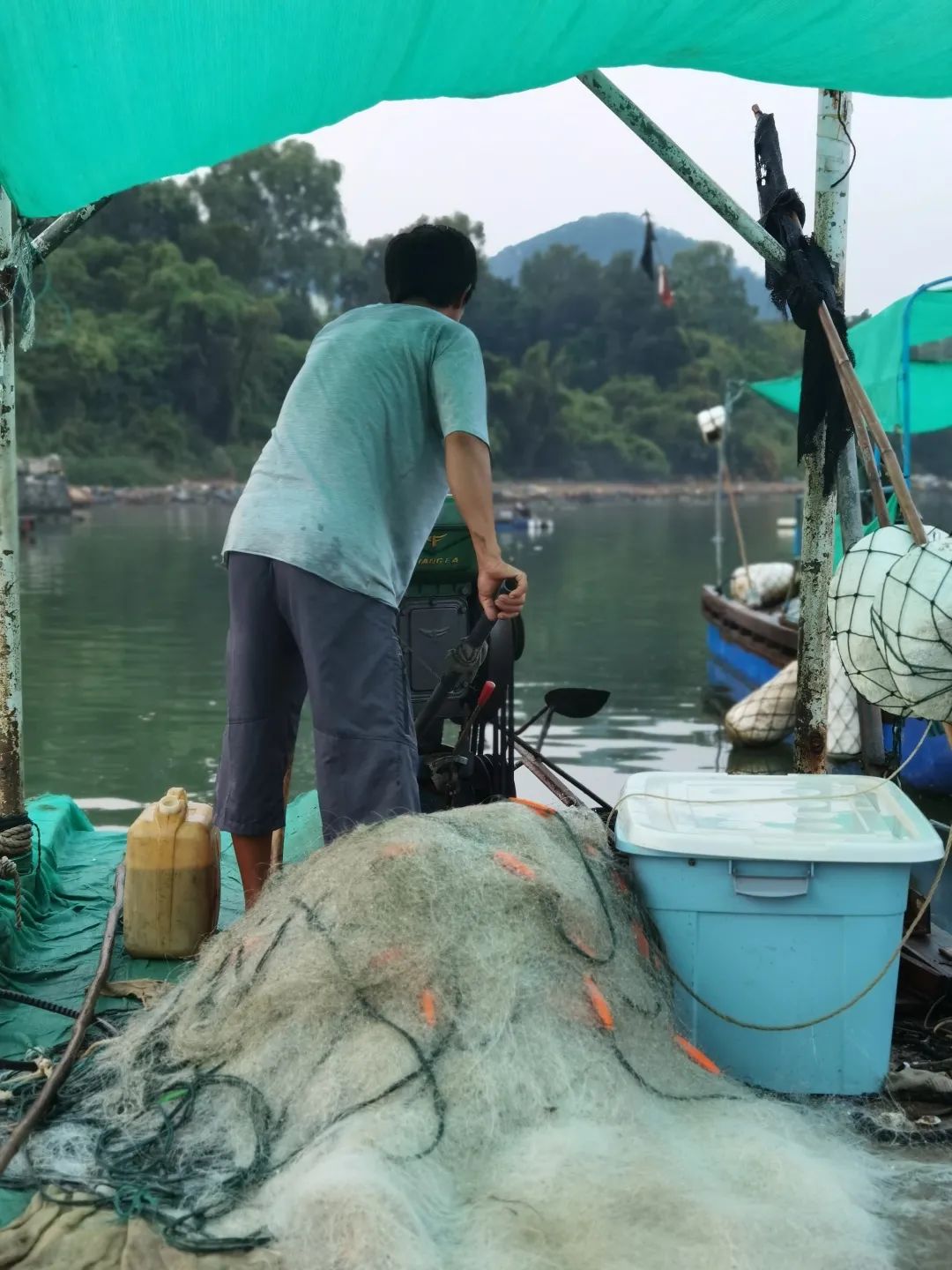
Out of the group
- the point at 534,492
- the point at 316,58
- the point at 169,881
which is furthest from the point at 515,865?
the point at 534,492

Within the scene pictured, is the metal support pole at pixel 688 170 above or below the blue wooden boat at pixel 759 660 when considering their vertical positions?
above

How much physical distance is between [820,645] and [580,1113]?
2054 mm

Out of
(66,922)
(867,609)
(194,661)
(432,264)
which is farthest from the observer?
(194,661)

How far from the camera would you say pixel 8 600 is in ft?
12.4

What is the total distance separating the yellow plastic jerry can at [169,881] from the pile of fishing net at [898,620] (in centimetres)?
164

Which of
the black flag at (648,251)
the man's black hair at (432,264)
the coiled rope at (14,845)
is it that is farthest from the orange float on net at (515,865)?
the black flag at (648,251)

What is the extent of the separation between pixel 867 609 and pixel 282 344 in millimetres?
72705

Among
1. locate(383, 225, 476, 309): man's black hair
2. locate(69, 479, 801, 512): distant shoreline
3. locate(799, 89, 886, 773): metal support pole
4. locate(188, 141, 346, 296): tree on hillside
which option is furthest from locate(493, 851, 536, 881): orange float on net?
locate(188, 141, 346, 296): tree on hillside

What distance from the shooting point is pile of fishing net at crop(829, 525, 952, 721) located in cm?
271

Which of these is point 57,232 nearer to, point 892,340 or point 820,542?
point 820,542

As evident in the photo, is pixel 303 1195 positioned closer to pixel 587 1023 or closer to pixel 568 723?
pixel 587 1023

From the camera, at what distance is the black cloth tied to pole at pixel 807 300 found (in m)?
3.52

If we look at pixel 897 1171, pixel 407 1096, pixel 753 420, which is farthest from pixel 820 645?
pixel 753 420

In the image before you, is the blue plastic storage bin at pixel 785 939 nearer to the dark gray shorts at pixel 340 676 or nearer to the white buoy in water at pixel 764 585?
the dark gray shorts at pixel 340 676
